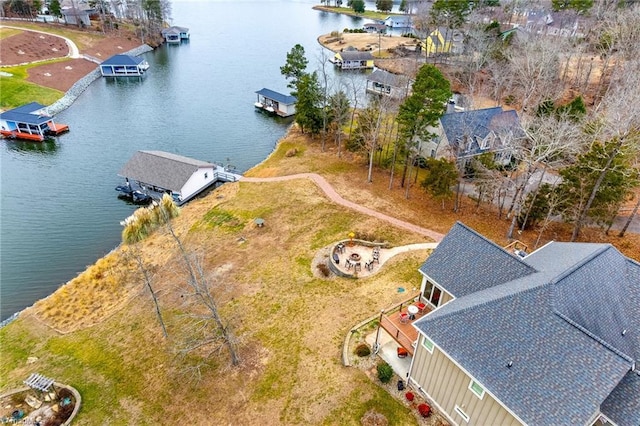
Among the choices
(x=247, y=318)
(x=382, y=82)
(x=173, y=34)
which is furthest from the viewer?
(x=173, y=34)

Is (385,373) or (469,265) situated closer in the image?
(385,373)

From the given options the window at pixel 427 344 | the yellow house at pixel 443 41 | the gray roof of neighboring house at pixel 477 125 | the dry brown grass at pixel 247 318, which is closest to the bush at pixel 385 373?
the dry brown grass at pixel 247 318

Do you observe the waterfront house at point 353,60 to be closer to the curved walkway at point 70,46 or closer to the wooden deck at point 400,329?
the curved walkway at point 70,46

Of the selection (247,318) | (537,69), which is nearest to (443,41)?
(537,69)

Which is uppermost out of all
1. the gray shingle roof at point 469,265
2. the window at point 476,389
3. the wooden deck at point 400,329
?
the gray shingle roof at point 469,265

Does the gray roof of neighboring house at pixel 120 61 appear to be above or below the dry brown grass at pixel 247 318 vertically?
above

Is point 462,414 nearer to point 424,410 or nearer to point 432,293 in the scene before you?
point 424,410

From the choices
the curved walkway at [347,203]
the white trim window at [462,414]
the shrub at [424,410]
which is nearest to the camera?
the white trim window at [462,414]
